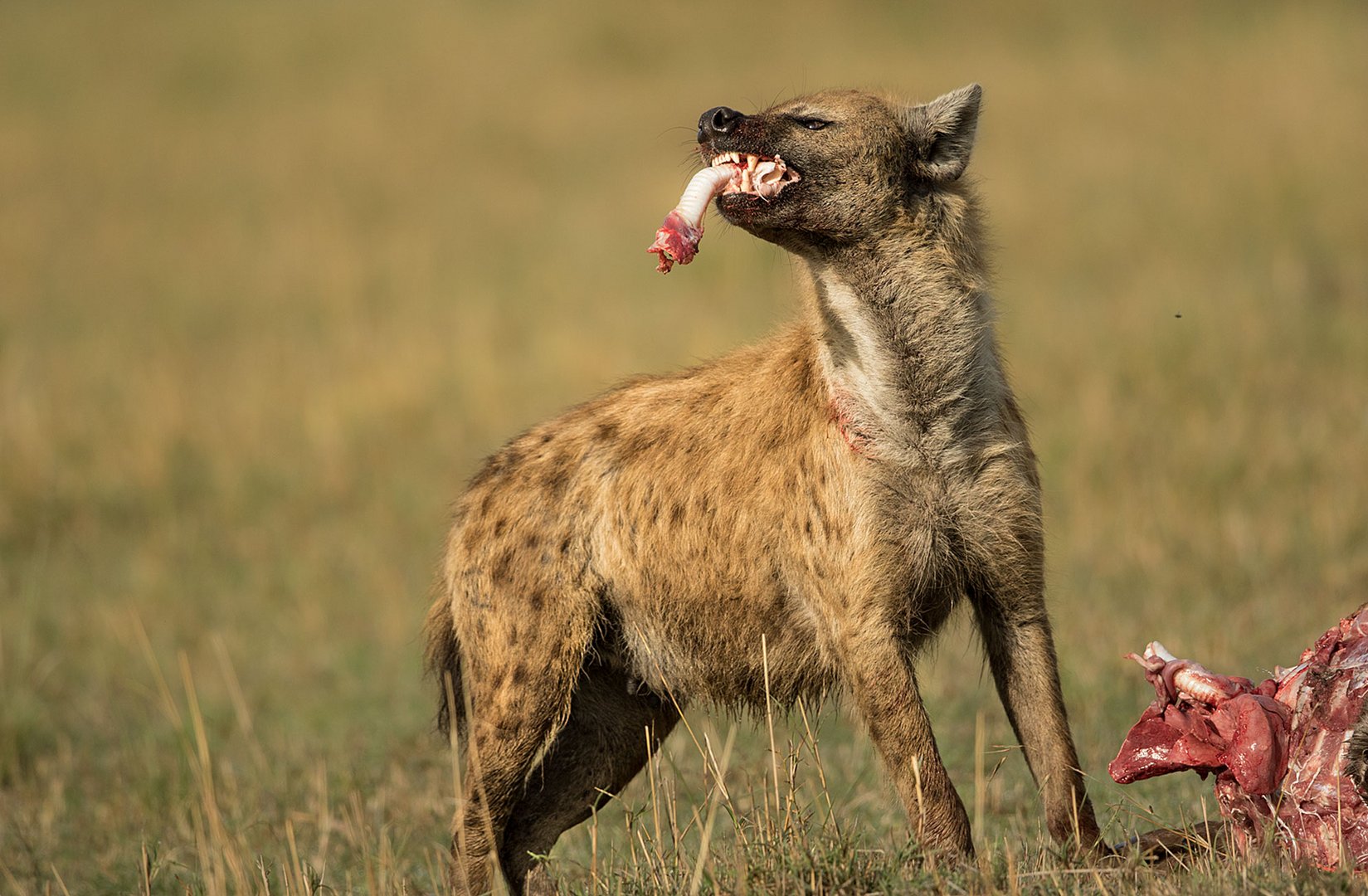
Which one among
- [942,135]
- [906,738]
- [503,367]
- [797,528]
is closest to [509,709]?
[797,528]

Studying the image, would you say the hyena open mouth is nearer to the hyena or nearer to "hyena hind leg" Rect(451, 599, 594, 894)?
the hyena

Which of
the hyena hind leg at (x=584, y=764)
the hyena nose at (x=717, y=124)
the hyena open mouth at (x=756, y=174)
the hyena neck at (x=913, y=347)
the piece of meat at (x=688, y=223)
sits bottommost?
the hyena hind leg at (x=584, y=764)

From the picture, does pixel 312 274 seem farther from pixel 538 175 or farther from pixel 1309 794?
pixel 1309 794

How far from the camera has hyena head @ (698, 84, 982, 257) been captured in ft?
13.4

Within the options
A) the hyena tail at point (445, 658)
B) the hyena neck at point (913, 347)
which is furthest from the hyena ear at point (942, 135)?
the hyena tail at point (445, 658)

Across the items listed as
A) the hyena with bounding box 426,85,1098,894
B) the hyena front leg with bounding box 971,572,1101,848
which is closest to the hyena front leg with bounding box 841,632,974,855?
the hyena with bounding box 426,85,1098,894

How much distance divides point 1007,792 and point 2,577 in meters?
7.33

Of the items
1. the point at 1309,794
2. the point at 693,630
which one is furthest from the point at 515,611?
the point at 1309,794

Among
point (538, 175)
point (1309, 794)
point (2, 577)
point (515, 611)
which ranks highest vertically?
point (538, 175)

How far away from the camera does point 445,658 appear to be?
502 centimetres

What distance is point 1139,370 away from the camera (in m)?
10.4

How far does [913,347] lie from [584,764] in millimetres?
1664

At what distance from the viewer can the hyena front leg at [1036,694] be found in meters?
3.86

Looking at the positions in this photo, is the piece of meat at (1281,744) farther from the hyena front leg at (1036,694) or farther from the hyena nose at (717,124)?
the hyena nose at (717,124)
